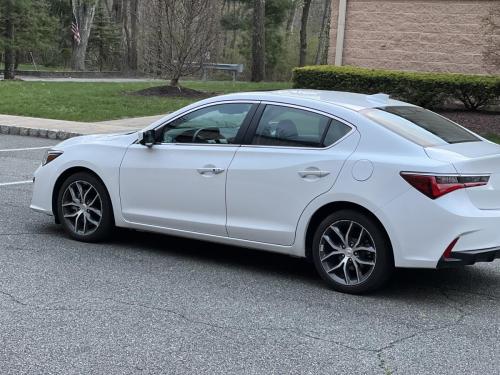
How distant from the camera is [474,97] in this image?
675 inches

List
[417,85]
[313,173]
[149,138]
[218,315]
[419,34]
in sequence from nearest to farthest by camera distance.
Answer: [218,315] → [313,173] → [149,138] → [417,85] → [419,34]

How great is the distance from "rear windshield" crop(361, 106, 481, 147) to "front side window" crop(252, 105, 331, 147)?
39cm

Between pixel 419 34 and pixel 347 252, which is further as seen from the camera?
pixel 419 34

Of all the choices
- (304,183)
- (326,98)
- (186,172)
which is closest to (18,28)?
(186,172)

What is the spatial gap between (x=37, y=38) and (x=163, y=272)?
34441 millimetres

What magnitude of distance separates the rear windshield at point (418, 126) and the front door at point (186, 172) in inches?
45.2

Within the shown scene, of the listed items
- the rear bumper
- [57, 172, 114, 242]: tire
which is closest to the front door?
[57, 172, 114, 242]: tire

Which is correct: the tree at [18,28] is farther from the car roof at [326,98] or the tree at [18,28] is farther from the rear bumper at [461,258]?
the rear bumper at [461,258]

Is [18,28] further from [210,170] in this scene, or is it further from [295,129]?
[295,129]

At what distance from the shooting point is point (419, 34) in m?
20.2

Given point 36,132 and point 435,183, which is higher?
point 435,183

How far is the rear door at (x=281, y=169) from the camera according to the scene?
214 inches

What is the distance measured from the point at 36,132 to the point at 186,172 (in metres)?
10.4

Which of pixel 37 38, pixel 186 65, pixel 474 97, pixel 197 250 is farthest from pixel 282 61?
pixel 197 250
